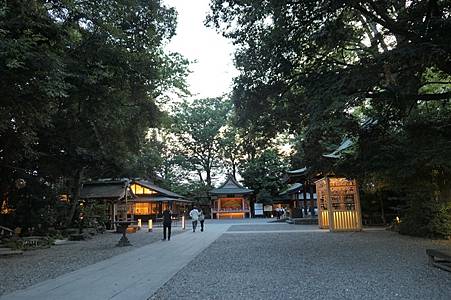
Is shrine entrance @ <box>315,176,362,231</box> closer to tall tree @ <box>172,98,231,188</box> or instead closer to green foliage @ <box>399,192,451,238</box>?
green foliage @ <box>399,192,451,238</box>

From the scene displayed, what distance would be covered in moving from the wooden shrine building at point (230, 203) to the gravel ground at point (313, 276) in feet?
122

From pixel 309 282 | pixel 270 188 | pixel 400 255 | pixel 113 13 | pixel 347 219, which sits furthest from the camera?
pixel 270 188

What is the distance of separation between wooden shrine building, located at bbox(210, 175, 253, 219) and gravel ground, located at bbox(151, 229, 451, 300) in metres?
37.3

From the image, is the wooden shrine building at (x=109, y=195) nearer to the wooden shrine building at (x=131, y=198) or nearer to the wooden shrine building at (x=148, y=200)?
the wooden shrine building at (x=131, y=198)

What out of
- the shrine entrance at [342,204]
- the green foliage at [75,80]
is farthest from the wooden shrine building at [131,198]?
the shrine entrance at [342,204]

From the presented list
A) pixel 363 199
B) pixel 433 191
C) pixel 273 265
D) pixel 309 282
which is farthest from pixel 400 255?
pixel 363 199

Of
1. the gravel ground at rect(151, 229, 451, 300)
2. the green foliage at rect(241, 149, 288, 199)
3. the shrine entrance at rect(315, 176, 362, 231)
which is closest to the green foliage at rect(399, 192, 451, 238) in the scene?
the gravel ground at rect(151, 229, 451, 300)

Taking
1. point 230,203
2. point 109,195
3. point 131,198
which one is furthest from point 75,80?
point 230,203

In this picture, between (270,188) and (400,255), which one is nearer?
(400,255)

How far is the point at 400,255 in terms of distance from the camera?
10359 millimetres

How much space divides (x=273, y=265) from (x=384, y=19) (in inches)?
252

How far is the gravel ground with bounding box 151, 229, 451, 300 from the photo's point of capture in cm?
622

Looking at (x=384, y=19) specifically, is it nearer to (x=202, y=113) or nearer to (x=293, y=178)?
(x=293, y=178)

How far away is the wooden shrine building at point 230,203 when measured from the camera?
49.2m
